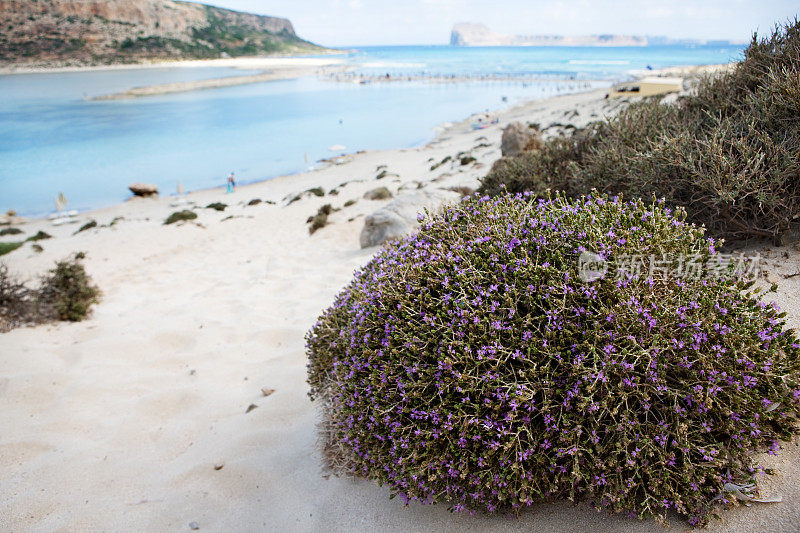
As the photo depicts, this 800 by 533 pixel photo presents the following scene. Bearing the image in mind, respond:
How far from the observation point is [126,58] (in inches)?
3728

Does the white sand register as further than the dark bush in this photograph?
No

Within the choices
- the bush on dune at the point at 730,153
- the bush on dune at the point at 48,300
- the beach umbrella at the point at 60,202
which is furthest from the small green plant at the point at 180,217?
the bush on dune at the point at 730,153

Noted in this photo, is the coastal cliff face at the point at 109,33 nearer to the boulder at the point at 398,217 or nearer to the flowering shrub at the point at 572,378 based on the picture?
the boulder at the point at 398,217

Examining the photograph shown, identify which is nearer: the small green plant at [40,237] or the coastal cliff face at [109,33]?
the small green plant at [40,237]

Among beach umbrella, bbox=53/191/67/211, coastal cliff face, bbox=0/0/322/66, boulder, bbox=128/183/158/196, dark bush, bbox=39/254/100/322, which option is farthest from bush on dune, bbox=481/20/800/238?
coastal cliff face, bbox=0/0/322/66

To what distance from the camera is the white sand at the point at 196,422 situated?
2.78 metres

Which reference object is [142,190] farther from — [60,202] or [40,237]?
[40,237]

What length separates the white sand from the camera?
278cm

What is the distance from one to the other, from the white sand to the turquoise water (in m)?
18.4

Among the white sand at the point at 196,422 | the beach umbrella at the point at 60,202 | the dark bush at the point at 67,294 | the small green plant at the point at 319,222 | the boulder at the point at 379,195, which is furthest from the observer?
the beach umbrella at the point at 60,202

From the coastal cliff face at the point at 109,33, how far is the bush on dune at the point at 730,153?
108m

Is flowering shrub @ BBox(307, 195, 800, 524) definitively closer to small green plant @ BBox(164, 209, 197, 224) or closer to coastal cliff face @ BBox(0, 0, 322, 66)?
small green plant @ BBox(164, 209, 197, 224)

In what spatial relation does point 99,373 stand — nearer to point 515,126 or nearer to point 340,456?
point 340,456

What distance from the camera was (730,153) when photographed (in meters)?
3.29
